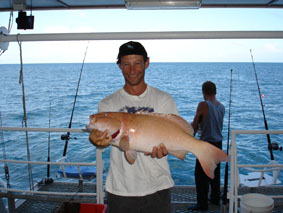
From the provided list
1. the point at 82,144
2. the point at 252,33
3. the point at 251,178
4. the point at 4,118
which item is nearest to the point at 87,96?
the point at 4,118

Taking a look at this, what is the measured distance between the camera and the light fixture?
297 cm

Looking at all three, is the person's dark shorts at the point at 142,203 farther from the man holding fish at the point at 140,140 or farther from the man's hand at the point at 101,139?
the man's hand at the point at 101,139

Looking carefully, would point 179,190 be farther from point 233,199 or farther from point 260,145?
point 260,145

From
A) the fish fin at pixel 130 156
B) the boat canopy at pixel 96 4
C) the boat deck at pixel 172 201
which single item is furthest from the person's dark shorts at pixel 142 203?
the boat canopy at pixel 96 4

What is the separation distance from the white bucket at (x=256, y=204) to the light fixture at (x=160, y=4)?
7.83ft

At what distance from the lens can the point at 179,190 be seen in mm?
4750

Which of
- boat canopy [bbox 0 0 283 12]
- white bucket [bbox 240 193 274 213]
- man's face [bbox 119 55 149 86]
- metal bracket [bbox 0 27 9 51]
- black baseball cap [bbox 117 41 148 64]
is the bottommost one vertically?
white bucket [bbox 240 193 274 213]

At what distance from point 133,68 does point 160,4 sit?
1.42 m

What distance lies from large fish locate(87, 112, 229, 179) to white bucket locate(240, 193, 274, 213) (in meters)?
1.66

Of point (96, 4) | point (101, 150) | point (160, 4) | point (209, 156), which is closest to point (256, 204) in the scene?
point (209, 156)

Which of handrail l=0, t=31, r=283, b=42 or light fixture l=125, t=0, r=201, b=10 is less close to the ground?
light fixture l=125, t=0, r=201, b=10

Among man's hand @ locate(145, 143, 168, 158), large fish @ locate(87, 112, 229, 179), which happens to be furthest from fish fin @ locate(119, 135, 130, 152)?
man's hand @ locate(145, 143, 168, 158)

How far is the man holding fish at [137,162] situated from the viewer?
6.22ft

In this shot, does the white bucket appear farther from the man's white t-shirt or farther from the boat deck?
the man's white t-shirt
